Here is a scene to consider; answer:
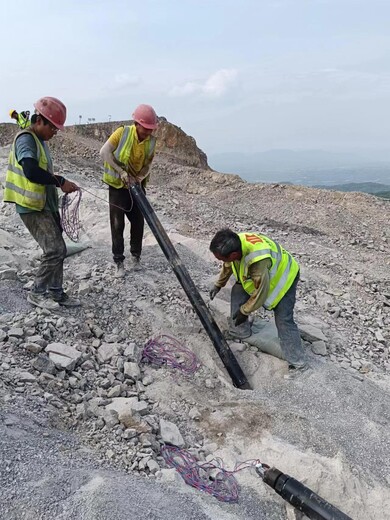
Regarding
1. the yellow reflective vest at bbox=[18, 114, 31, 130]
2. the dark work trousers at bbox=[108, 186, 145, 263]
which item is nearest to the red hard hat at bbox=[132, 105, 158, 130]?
the dark work trousers at bbox=[108, 186, 145, 263]

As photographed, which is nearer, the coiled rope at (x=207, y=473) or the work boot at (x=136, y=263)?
the coiled rope at (x=207, y=473)

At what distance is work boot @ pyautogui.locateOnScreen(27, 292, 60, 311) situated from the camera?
453 centimetres

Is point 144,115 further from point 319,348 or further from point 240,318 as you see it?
point 319,348

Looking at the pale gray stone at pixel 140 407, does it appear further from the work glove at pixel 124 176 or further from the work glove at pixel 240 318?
the work glove at pixel 124 176

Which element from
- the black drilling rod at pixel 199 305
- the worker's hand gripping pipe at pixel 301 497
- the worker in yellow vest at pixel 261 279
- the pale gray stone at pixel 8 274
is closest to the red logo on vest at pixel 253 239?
the worker in yellow vest at pixel 261 279

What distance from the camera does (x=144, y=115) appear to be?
4918 mm

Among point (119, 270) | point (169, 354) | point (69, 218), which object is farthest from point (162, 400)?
point (69, 218)

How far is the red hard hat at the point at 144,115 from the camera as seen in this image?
4.91 m

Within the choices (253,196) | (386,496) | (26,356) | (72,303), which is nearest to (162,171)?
(253,196)

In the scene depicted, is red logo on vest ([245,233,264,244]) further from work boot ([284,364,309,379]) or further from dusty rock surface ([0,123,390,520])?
work boot ([284,364,309,379])

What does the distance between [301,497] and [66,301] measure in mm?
2860

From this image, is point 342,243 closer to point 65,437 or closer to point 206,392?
point 206,392

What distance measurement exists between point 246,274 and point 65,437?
84.0 inches

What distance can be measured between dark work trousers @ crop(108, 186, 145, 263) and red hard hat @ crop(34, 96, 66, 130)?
4.41 feet
